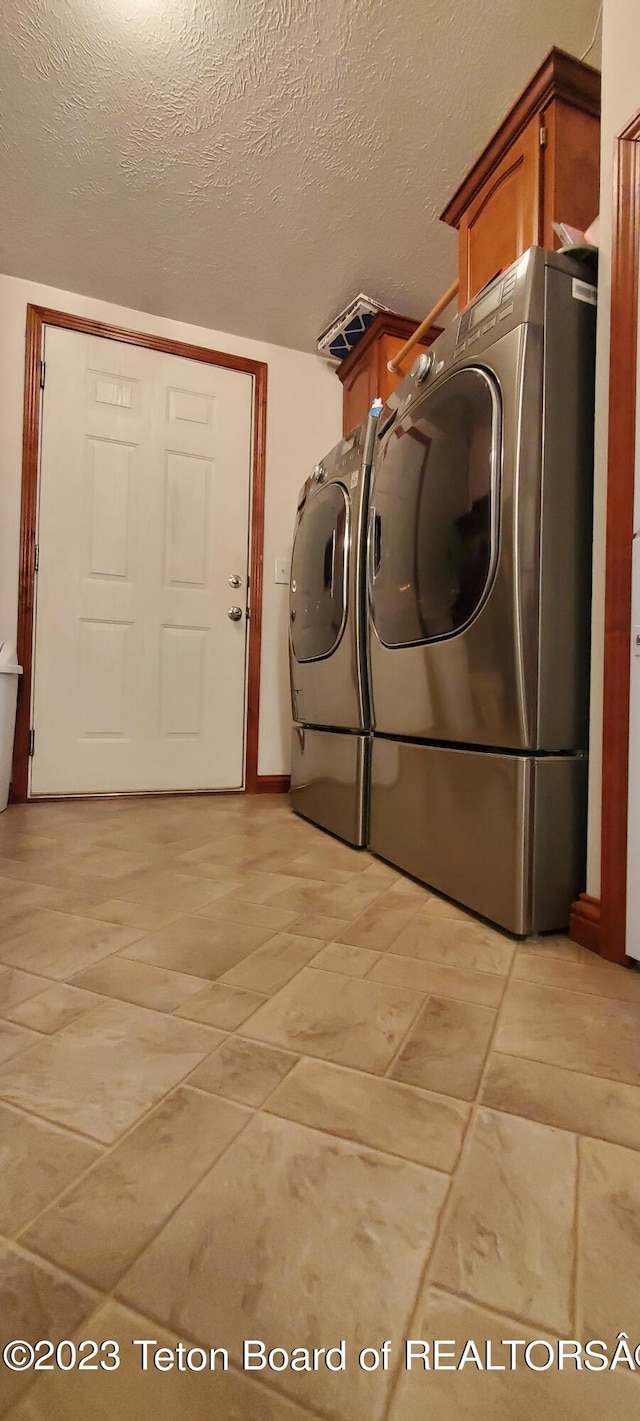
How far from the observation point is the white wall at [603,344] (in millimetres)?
1091

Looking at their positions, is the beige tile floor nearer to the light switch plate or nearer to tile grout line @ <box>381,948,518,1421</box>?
tile grout line @ <box>381,948,518,1421</box>

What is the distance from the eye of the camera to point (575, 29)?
1.56m

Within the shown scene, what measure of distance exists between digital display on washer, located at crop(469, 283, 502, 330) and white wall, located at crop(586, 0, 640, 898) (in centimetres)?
18

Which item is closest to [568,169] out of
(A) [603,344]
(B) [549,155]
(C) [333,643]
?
(B) [549,155]

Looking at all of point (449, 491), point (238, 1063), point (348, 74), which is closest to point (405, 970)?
point (238, 1063)

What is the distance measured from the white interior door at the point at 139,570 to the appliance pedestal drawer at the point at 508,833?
5.60ft

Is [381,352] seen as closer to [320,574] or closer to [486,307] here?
[320,574]

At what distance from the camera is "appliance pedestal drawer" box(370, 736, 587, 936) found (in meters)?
1.12

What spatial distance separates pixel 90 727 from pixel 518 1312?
2580 mm

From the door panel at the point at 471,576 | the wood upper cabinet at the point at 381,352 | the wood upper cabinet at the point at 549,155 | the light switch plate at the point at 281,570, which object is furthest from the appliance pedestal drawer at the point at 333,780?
the wood upper cabinet at the point at 381,352

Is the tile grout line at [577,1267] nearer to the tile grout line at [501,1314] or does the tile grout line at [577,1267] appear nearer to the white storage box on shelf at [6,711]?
the tile grout line at [501,1314]

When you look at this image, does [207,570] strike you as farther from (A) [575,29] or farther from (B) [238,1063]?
(B) [238,1063]

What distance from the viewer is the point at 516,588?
110cm

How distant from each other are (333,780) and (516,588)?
102cm
